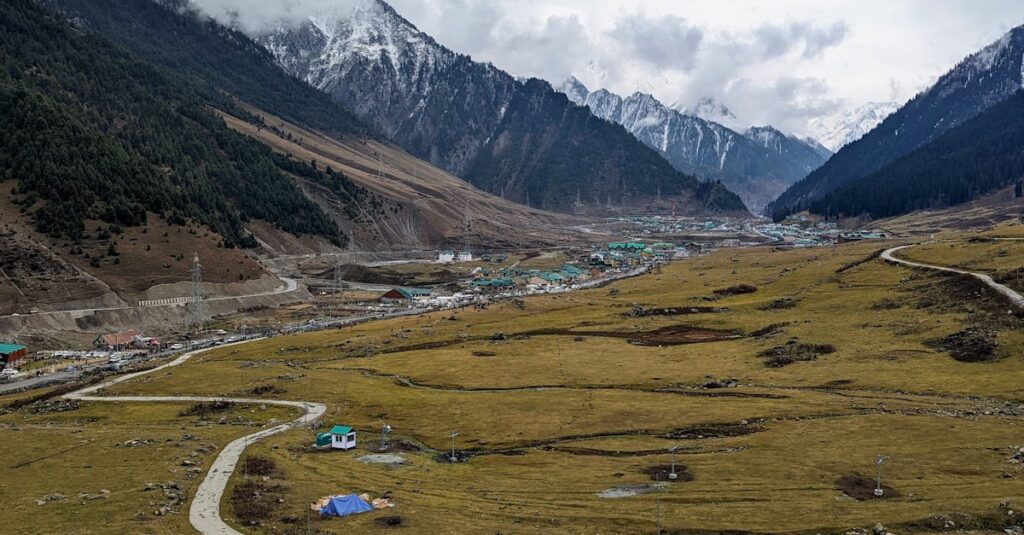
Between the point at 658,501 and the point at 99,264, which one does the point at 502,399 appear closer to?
the point at 658,501

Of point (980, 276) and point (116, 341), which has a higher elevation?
point (980, 276)

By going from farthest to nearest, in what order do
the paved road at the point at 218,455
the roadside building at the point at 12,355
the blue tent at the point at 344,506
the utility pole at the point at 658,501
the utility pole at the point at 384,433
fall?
1. the roadside building at the point at 12,355
2. the utility pole at the point at 384,433
3. the blue tent at the point at 344,506
4. the paved road at the point at 218,455
5. the utility pole at the point at 658,501

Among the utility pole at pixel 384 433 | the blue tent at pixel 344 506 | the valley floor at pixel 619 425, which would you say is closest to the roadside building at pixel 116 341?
the valley floor at pixel 619 425

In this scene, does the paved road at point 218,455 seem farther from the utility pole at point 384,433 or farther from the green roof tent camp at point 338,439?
the utility pole at point 384,433

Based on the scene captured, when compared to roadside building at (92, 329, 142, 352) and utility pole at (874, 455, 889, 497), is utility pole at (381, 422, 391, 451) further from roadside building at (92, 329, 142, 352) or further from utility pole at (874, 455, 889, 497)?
roadside building at (92, 329, 142, 352)

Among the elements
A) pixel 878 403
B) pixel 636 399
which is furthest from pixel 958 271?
pixel 636 399

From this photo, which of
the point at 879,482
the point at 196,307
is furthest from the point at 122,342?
the point at 879,482
